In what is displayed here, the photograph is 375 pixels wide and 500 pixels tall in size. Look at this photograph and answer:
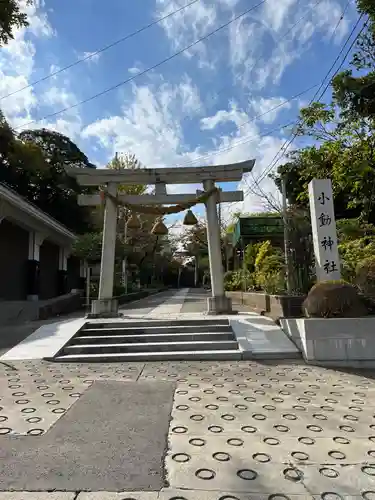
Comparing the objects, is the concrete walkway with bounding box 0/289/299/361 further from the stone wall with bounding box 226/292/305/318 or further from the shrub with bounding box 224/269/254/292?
the shrub with bounding box 224/269/254/292

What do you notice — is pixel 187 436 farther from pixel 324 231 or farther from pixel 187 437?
pixel 324 231

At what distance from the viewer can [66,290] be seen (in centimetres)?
2205

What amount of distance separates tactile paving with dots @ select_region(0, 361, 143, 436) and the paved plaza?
0.08ft

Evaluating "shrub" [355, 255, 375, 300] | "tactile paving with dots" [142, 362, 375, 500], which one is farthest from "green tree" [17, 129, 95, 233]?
"tactile paving with dots" [142, 362, 375, 500]

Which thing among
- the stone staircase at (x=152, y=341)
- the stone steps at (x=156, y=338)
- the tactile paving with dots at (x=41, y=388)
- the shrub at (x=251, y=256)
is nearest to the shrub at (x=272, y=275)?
the shrub at (x=251, y=256)

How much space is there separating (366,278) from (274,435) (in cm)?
519

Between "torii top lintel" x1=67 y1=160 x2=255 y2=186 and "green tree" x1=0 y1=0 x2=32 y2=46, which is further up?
"green tree" x1=0 y1=0 x2=32 y2=46

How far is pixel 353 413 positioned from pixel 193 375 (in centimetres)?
226

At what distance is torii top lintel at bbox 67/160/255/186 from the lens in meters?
10.4

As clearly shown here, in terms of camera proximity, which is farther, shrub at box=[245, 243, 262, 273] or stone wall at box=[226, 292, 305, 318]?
shrub at box=[245, 243, 262, 273]

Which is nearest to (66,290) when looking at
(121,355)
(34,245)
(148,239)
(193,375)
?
(34,245)

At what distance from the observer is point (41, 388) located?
4789 mm

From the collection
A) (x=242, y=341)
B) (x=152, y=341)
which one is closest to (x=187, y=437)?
(x=242, y=341)

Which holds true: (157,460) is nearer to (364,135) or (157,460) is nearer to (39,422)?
(39,422)
